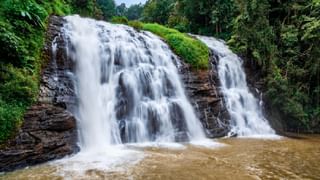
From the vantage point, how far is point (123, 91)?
10938 millimetres

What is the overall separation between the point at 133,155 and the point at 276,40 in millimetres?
11100

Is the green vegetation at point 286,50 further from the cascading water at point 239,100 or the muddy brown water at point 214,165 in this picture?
the muddy brown water at point 214,165

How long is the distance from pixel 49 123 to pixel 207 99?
6.25 m

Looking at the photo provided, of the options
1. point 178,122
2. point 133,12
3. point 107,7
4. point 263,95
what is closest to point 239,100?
point 263,95

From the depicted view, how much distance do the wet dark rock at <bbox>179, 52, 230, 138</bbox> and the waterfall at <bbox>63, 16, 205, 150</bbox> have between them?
1.06 feet

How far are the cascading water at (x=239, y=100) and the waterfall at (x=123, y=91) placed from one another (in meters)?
2.07

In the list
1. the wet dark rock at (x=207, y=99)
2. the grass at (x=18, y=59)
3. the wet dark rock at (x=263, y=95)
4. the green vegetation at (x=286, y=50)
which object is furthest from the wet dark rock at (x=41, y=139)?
the wet dark rock at (x=263, y=95)

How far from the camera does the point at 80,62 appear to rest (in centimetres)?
1066

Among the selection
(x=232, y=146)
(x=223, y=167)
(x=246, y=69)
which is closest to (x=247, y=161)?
(x=223, y=167)

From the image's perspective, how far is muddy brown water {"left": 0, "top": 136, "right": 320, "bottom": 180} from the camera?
22.2ft

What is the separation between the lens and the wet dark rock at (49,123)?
741 centimetres

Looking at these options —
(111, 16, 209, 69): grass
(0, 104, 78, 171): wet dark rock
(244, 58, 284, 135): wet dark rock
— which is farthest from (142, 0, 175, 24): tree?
(0, 104, 78, 171): wet dark rock

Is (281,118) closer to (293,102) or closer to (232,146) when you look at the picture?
(293,102)

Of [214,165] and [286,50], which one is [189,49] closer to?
[286,50]
